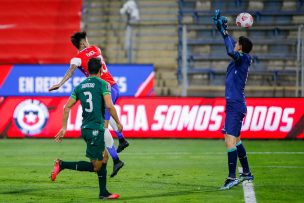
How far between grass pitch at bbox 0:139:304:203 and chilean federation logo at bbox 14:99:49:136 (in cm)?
61

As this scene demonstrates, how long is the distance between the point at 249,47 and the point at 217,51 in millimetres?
16876

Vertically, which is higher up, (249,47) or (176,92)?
(249,47)

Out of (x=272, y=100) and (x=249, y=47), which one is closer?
(x=249, y=47)

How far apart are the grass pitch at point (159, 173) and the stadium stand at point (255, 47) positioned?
6.64 metres

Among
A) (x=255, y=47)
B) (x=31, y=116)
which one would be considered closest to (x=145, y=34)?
(x=255, y=47)

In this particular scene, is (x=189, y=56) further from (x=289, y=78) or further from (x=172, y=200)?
(x=172, y=200)

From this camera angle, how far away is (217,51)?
29.4 metres

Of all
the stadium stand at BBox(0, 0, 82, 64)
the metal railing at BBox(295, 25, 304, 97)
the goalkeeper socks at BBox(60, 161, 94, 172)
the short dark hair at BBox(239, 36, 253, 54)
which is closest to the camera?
the goalkeeper socks at BBox(60, 161, 94, 172)

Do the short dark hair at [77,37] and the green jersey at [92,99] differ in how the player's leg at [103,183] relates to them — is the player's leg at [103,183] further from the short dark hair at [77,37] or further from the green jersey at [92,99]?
the short dark hair at [77,37]

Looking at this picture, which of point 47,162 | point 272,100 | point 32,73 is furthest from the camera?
point 32,73

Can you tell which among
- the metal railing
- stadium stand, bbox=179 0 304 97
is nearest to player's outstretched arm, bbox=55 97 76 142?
the metal railing

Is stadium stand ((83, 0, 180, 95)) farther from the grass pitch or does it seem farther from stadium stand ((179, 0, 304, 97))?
the grass pitch

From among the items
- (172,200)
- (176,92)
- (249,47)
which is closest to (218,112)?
(176,92)

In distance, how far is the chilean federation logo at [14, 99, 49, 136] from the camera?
2195cm
